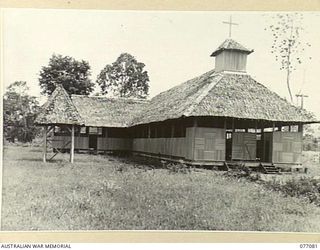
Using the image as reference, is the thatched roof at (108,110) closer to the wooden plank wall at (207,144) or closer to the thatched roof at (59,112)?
the thatched roof at (59,112)

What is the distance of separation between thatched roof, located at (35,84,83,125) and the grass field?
1944 millimetres

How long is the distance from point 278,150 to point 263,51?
9.24 ft

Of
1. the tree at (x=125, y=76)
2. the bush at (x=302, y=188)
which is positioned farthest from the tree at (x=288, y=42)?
the tree at (x=125, y=76)

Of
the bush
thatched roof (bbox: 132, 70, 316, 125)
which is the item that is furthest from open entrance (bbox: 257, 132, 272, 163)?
the bush

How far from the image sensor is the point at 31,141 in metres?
8.17

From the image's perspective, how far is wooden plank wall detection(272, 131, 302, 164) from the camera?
7965 mm

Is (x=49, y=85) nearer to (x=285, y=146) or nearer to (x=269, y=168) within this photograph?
(x=269, y=168)

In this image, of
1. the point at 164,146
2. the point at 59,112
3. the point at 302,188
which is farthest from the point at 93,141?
the point at 302,188

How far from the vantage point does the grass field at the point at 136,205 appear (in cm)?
468

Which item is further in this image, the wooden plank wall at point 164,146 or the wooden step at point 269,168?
the wooden plank wall at point 164,146

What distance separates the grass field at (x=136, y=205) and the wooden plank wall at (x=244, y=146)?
7.11 ft

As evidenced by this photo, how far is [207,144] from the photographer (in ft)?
25.5

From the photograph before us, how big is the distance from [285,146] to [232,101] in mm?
1136

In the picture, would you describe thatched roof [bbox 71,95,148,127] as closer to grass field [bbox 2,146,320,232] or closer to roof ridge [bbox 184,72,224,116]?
roof ridge [bbox 184,72,224,116]
